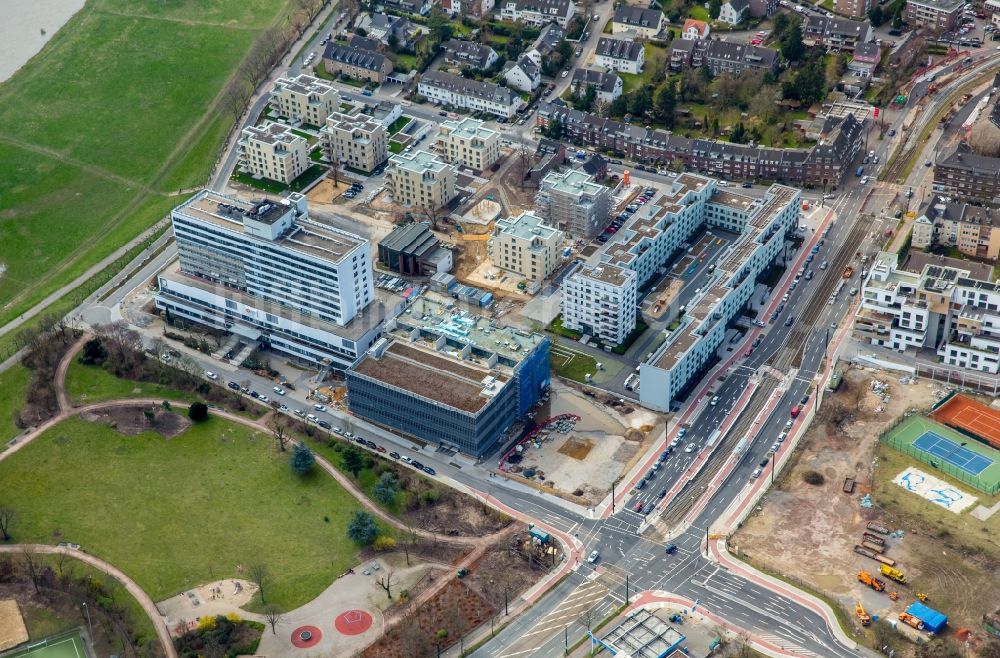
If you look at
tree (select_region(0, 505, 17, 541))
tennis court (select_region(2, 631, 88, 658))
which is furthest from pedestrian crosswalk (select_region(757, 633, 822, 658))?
tree (select_region(0, 505, 17, 541))

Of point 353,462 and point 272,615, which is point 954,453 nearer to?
point 353,462

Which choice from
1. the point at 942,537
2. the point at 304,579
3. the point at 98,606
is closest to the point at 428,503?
the point at 304,579

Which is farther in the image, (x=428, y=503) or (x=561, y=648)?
(x=428, y=503)

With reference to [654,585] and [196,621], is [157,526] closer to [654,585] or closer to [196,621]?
[196,621]

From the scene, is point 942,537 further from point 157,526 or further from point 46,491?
point 46,491

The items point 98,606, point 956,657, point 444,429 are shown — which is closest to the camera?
point 956,657

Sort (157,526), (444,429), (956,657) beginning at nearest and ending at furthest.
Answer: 1. (956,657)
2. (157,526)
3. (444,429)
